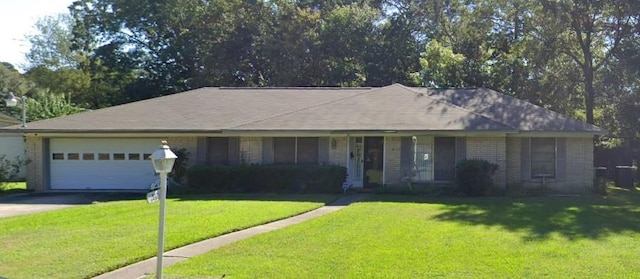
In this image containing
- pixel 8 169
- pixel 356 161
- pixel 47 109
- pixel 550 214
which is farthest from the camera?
pixel 47 109

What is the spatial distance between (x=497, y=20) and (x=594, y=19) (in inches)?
213

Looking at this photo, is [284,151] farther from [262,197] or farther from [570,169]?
[570,169]

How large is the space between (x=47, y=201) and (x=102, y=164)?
4.16 metres

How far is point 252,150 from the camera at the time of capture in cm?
2230

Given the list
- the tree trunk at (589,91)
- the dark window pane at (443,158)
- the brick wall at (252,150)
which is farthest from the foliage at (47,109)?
the tree trunk at (589,91)

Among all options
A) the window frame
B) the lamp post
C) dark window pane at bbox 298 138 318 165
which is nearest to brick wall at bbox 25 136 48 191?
dark window pane at bbox 298 138 318 165

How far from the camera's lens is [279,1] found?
41.2m

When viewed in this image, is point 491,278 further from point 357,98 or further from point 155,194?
point 357,98

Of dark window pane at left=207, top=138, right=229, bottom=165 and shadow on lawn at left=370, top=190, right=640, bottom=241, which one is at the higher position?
dark window pane at left=207, top=138, right=229, bottom=165

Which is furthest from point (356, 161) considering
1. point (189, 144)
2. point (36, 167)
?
point (36, 167)

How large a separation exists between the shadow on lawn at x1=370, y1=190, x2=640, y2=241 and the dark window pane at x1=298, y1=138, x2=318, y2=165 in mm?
4922

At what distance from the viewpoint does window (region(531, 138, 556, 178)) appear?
2181 centimetres

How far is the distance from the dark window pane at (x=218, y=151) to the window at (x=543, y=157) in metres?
11.2

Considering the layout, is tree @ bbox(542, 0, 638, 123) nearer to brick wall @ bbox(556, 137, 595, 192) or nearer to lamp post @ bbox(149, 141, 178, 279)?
brick wall @ bbox(556, 137, 595, 192)
